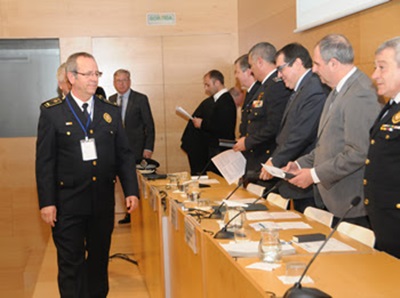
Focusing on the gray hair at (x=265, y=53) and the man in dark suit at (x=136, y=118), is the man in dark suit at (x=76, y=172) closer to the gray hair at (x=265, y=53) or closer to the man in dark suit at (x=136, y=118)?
the gray hair at (x=265, y=53)

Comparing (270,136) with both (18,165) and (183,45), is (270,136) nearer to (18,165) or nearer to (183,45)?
(183,45)

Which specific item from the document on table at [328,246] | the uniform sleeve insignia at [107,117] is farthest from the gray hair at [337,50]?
the uniform sleeve insignia at [107,117]

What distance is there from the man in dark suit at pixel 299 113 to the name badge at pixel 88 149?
111cm

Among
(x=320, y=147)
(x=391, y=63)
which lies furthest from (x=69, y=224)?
(x=391, y=63)

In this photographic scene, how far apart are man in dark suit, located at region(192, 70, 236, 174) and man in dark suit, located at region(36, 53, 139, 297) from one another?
3.24 m

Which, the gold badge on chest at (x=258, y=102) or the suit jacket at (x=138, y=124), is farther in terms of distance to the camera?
the suit jacket at (x=138, y=124)

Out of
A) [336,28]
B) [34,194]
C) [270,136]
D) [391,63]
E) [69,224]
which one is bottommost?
[34,194]

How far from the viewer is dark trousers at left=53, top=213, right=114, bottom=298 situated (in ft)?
13.2

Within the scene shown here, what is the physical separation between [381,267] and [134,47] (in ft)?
23.5

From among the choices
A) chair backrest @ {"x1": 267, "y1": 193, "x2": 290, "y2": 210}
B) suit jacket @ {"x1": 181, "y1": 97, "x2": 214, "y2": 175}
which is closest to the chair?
chair backrest @ {"x1": 267, "y1": 193, "x2": 290, "y2": 210}

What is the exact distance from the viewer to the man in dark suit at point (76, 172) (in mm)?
3965

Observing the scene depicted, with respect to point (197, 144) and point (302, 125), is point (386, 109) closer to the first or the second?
point (302, 125)

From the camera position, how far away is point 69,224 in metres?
4.02


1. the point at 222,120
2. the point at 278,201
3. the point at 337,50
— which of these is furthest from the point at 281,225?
the point at 222,120
